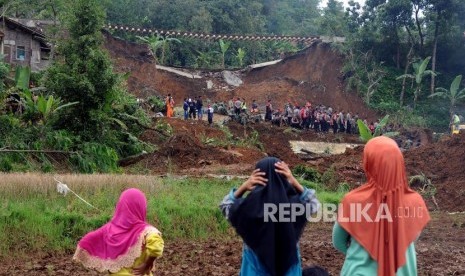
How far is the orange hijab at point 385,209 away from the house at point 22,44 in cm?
2708

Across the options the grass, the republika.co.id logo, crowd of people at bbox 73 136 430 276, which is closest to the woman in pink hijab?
crowd of people at bbox 73 136 430 276

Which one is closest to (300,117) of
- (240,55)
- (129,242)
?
(240,55)

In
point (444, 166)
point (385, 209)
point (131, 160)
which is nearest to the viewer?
point (385, 209)

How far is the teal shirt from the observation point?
12.5 feet

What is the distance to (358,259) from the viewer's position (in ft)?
12.6

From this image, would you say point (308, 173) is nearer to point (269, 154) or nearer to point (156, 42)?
point (269, 154)

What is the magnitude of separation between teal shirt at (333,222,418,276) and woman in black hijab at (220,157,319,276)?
23cm

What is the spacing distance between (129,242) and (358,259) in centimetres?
160

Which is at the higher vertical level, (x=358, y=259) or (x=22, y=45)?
(x=22, y=45)

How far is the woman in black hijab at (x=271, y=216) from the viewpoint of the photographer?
389cm

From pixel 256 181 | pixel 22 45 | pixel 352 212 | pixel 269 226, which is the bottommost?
pixel 269 226

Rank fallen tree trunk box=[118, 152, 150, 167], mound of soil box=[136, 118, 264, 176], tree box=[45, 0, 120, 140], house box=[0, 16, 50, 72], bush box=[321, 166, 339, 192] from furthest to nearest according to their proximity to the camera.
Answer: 1. house box=[0, 16, 50, 72]
2. fallen tree trunk box=[118, 152, 150, 167]
3. mound of soil box=[136, 118, 264, 176]
4. tree box=[45, 0, 120, 140]
5. bush box=[321, 166, 339, 192]

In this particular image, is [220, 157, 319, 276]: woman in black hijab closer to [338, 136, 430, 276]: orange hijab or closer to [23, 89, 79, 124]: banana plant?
[338, 136, 430, 276]: orange hijab

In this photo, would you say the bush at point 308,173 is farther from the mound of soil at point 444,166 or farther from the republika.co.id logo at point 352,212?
the republika.co.id logo at point 352,212
